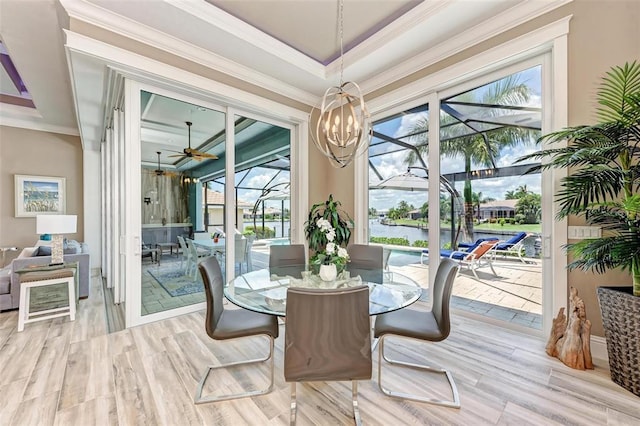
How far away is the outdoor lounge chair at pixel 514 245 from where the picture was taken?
273 cm

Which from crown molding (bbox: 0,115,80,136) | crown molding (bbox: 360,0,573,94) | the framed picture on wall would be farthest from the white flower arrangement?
crown molding (bbox: 0,115,80,136)

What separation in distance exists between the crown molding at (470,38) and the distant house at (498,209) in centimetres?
170

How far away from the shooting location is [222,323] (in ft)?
6.41

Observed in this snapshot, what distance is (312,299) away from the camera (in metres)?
1.32

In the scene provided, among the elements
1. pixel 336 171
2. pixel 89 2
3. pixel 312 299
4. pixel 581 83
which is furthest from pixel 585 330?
pixel 89 2

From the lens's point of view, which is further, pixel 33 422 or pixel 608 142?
pixel 608 142

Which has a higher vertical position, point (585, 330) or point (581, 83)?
point (581, 83)

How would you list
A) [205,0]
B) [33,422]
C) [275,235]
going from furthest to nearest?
[275,235] → [205,0] → [33,422]

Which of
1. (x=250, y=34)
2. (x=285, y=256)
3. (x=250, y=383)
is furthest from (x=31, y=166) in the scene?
(x=250, y=383)

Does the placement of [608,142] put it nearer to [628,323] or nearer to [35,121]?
[628,323]

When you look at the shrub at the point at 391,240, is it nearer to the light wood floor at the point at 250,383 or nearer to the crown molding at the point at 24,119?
the light wood floor at the point at 250,383

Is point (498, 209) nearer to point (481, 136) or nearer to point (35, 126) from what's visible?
point (481, 136)

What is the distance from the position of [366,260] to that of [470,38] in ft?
8.57

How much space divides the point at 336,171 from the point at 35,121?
20.1ft
